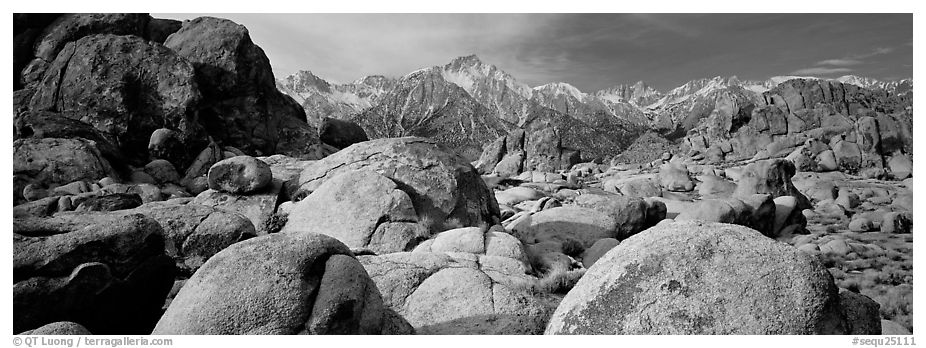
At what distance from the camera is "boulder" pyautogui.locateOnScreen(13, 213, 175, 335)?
8.16 metres

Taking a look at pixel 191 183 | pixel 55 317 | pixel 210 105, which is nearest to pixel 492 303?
pixel 55 317

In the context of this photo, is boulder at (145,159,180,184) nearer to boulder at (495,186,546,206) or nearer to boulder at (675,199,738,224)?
boulder at (495,186,546,206)

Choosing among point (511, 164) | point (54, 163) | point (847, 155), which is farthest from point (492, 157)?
point (54, 163)

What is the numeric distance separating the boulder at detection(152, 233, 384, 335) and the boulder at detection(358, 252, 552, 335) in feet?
7.93

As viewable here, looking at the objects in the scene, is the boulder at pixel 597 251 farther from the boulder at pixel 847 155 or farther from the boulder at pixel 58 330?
the boulder at pixel 847 155

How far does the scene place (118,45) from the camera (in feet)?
147

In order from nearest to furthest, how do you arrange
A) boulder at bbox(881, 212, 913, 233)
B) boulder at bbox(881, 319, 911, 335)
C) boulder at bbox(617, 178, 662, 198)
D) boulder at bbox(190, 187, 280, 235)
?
boulder at bbox(881, 319, 911, 335), boulder at bbox(190, 187, 280, 235), boulder at bbox(881, 212, 913, 233), boulder at bbox(617, 178, 662, 198)

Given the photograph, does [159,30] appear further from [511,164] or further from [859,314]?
[511,164]

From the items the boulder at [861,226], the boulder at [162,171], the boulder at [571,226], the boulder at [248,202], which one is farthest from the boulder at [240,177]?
the boulder at [861,226]

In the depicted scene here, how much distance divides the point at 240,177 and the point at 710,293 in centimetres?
1828

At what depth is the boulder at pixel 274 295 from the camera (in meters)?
5.92

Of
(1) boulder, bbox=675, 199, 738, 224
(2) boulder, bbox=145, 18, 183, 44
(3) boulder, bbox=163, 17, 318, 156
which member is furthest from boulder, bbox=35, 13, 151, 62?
(1) boulder, bbox=675, 199, 738, 224

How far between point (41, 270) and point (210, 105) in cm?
5094

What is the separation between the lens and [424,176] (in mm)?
19172
